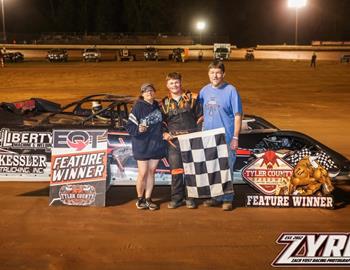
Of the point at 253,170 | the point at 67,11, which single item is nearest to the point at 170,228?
the point at 253,170

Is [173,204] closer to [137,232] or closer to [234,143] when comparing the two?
[137,232]

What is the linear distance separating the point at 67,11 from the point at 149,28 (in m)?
15.5

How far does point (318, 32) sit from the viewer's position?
83.2 metres

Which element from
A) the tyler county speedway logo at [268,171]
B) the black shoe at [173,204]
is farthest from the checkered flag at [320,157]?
the black shoe at [173,204]

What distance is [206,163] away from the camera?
18.3 ft

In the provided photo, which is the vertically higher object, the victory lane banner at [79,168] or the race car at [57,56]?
the race car at [57,56]

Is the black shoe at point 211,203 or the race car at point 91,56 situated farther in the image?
the race car at point 91,56

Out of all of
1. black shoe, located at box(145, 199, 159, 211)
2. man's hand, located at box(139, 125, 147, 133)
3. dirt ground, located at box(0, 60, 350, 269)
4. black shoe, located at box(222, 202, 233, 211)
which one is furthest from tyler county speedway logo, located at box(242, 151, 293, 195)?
man's hand, located at box(139, 125, 147, 133)

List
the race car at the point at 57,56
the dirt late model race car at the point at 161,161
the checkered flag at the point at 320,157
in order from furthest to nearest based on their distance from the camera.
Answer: the race car at the point at 57,56 → the checkered flag at the point at 320,157 → the dirt late model race car at the point at 161,161

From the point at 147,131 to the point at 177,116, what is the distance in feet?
1.27

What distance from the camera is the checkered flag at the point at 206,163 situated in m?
5.53

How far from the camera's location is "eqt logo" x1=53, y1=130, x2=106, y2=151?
5805mm

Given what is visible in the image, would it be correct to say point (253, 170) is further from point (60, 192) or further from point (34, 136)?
point (34, 136)

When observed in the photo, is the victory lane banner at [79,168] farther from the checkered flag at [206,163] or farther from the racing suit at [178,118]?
the checkered flag at [206,163]
